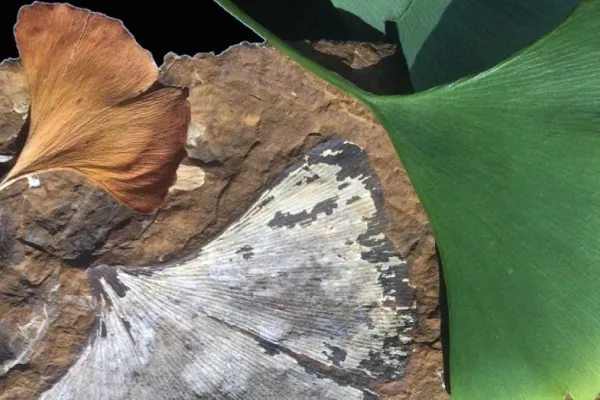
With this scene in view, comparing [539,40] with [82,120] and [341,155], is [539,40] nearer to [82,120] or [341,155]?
[341,155]

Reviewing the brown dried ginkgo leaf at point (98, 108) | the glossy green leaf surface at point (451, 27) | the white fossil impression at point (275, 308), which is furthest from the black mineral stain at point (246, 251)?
the glossy green leaf surface at point (451, 27)

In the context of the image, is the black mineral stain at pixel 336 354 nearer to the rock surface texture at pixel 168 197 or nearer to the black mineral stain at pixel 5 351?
the rock surface texture at pixel 168 197

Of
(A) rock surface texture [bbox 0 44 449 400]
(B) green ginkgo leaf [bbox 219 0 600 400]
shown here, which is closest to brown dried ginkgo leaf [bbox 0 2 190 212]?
(A) rock surface texture [bbox 0 44 449 400]

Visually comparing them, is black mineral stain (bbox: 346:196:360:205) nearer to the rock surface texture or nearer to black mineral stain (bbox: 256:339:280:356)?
the rock surface texture

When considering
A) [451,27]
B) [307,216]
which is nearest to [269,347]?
[307,216]

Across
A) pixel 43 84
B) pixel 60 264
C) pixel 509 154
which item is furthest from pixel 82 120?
pixel 509 154
